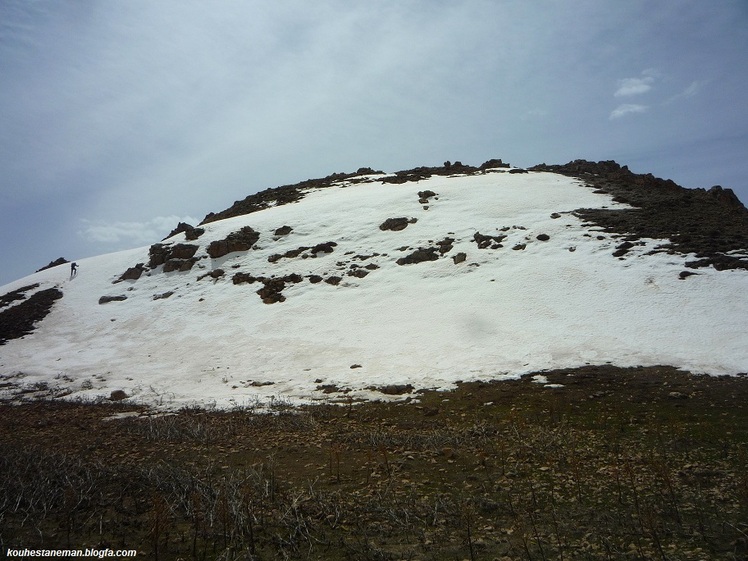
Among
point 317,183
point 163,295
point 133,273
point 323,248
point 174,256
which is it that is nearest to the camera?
point 163,295

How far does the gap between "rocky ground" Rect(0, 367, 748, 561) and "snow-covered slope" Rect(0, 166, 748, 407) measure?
3.13 m

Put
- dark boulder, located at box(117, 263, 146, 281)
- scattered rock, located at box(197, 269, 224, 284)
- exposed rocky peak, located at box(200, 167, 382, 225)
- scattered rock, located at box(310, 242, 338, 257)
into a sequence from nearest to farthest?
scattered rock, located at box(197, 269, 224, 284) < scattered rock, located at box(310, 242, 338, 257) < dark boulder, located at box(117, 263, 146, 281) < exposed rocky peak, located at box(200, 167, 382, 225)

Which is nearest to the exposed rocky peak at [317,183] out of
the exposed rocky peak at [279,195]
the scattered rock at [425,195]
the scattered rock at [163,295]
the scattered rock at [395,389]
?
the exposed rocky peak at [279,195]

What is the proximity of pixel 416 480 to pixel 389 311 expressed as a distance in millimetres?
13747

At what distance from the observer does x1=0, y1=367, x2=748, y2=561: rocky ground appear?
17.6 ft

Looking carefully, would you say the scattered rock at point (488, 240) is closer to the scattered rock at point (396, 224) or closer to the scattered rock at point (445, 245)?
the scattered rock at point (445, 245)

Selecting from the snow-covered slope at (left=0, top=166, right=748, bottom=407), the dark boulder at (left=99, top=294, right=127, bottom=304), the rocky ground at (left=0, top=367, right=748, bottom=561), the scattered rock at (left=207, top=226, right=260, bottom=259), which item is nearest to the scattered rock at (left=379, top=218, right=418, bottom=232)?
the snow-covered slope at (left=0, top=166, right=748, bottom=407)

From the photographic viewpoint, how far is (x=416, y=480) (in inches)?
290

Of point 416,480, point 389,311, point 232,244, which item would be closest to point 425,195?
point 232,244

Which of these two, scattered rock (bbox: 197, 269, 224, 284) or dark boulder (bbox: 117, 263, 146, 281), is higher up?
dark boulder (bbox: 117, 263, 146, 281)

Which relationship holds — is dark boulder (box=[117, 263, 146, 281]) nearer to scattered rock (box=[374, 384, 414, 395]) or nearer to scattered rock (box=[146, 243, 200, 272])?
scattered rock (box=[146, 243, 200, 272])

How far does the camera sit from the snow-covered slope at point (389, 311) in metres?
15.1

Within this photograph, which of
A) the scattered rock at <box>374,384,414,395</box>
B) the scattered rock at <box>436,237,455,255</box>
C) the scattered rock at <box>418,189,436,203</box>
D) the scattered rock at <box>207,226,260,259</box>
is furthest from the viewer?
the scattered rock at <box>418,189,436,203</box>

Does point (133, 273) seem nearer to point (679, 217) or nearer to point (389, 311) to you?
point (389, 311)
